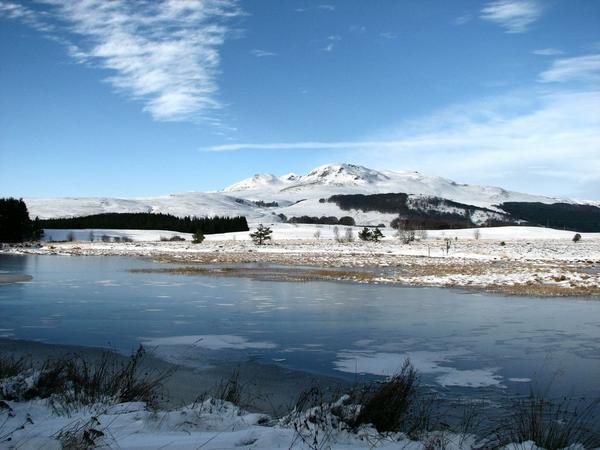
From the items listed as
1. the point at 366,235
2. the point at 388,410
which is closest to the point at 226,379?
the point at 388,410

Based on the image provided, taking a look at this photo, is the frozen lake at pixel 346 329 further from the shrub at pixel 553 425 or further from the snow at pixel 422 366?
the shrub at pixel 553 425

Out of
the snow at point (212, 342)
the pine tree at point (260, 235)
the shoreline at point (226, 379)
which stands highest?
the pine tree at point (260, 235)

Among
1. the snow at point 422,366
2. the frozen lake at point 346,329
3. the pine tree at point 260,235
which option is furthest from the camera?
the pine tree at point 260,235

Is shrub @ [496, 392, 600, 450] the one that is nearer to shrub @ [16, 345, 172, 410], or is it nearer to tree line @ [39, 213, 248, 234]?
shrub @ [16, 345, 172, 410]

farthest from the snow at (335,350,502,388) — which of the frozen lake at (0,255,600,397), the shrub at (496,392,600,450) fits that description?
the shrub at (496,392,600,450)

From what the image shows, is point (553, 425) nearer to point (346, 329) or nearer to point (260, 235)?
point (346, 329)

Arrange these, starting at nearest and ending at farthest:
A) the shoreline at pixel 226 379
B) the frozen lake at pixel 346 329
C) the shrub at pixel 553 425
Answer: the shrub at pixel 553 425
the shoreline at pixel 226 379
the frozen lake at pixel 346 329

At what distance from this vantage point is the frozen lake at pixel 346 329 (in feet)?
33.3

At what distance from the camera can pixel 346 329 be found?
47.1ft

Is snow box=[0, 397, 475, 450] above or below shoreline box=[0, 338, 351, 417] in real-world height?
above

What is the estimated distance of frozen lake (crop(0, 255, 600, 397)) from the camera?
10148 mm

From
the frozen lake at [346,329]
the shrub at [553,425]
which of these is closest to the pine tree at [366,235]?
the frozen lake at [346,329]

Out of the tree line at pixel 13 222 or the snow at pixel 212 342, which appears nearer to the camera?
the snow at pixel 212 342

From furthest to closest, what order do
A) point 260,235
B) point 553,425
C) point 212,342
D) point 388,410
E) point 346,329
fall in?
point 260,235, point 346,329, point 212,342, point 553,425, point 388,410
